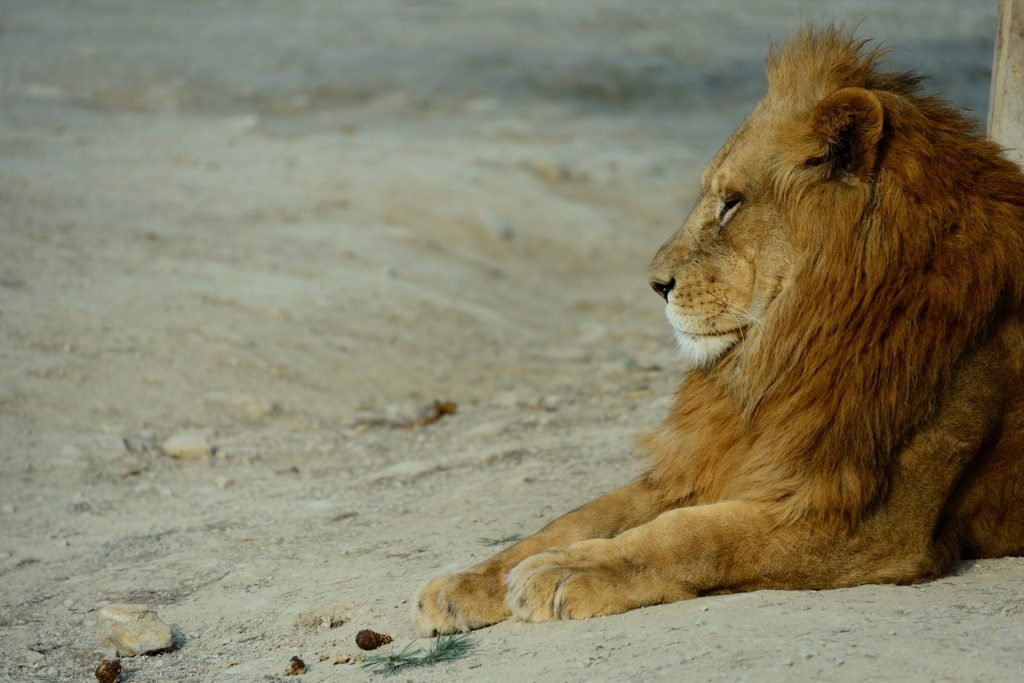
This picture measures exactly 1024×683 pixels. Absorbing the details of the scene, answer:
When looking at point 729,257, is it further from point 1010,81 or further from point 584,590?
point 1010,81

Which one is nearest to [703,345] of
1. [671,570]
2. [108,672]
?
[671,570]

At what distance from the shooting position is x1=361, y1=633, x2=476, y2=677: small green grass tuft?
299cm

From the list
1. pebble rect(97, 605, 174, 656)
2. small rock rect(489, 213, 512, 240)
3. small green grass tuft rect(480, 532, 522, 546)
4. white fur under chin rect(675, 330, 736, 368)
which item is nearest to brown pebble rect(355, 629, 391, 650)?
pebble rect(97, 605, 174, 656)

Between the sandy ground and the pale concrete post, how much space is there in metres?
1.87

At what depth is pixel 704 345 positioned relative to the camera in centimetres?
350

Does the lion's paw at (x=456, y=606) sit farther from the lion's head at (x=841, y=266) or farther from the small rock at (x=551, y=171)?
the small rock at (x=551, y=171)

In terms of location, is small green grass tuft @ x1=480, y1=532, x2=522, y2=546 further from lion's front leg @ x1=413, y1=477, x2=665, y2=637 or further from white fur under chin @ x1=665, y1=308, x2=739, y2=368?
white fur under chin @ x1=665, y1=308, x2=739, y2=368

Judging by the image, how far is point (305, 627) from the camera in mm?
Answer: 3512

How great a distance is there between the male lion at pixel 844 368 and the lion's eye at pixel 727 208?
10mm

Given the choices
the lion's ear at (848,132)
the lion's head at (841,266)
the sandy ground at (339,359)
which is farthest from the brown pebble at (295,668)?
the lion's ear at (848,132)

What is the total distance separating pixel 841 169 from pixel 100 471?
3.77 metres

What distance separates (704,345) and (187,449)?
3.15 metres

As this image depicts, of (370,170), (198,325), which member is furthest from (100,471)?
(370,170)

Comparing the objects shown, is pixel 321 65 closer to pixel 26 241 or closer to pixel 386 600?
pixel 26 241
